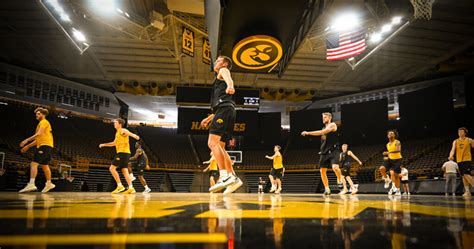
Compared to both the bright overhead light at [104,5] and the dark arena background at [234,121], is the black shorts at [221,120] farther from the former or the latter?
the bright overhead light at [104,5]

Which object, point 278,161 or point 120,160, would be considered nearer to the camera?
point 120,160

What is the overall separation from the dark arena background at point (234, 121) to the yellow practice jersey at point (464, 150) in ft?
0.09

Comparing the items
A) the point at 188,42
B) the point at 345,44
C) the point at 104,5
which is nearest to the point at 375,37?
the point at 345,44

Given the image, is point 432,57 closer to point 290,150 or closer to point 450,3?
point 450,3

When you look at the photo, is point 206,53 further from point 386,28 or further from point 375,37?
point 386,28

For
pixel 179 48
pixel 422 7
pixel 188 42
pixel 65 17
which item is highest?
pixel 179 48

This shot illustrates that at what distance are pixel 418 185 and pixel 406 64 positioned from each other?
26.2 feet

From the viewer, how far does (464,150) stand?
845 cm

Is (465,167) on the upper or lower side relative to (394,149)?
lower

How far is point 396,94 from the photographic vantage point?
963 inches

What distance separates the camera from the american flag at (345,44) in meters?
12.6

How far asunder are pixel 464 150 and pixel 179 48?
535 inches

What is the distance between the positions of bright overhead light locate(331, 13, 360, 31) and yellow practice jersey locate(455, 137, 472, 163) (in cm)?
617

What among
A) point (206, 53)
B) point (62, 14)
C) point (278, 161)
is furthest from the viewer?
point (206, 53)
